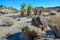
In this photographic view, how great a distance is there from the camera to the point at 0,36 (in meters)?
12.8

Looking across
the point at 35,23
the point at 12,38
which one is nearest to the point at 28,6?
the point at 35,23

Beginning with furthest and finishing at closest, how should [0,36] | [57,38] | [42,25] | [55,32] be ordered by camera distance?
[42,25], [0,36], [55,32], [57,38]

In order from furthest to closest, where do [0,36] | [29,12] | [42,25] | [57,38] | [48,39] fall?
[29,12], [42,25], [0,36], [57,38], [48,39]

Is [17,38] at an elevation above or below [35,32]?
below

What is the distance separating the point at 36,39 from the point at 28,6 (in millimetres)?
23140

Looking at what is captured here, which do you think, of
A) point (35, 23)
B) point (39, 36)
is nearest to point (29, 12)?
point (35, 23)

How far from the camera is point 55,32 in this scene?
11922 millimetres

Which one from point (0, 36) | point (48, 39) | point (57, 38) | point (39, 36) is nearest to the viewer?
point (48, 39)

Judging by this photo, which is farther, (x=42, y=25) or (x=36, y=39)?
(x=42, y=25)

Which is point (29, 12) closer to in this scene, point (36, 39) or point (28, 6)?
point (28, 6)

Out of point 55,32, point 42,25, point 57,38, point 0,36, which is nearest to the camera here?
point 57,38

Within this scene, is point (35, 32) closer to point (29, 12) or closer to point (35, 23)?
point (35, 23)

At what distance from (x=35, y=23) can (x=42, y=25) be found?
853 mm

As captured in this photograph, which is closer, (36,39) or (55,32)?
(36,39)
